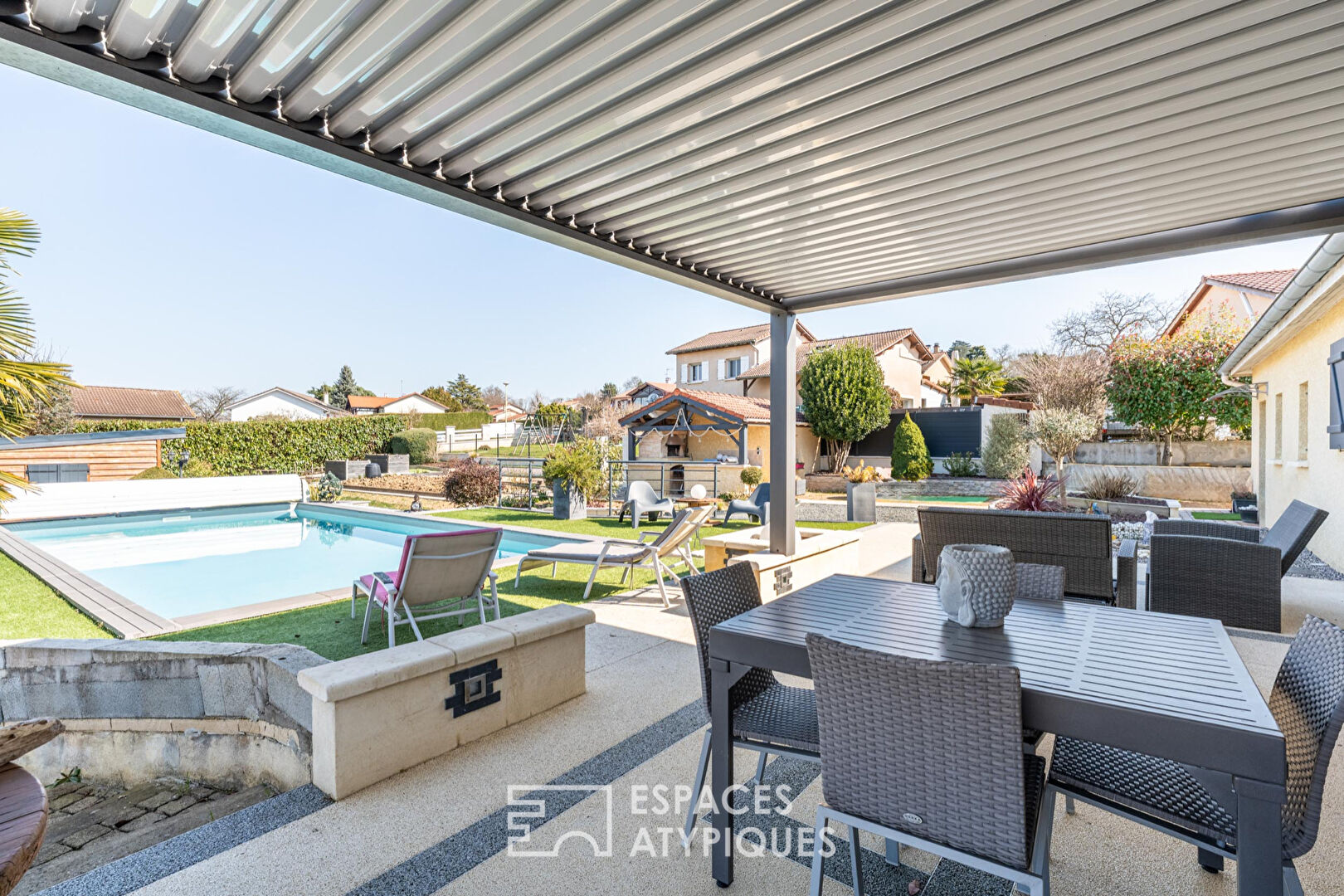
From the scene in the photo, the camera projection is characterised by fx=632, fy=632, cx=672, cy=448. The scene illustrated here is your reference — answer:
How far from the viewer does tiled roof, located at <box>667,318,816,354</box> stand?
26644 mm

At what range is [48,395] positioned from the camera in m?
4.26

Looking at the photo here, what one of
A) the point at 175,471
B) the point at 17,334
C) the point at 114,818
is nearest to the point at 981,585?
the point at 114,818

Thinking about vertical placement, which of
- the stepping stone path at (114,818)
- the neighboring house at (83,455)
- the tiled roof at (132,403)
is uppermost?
the tiled roof at (132,403)

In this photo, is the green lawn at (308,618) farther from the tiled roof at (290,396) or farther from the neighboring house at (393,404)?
the neighboring house at (393,404)

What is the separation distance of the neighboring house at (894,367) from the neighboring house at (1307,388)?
1357 centimetres

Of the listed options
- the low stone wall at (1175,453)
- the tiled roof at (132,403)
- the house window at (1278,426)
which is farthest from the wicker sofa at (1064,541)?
the tiled roof at (132,403)

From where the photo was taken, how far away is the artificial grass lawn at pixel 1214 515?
36.5ft

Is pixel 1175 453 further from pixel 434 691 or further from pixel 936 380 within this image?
pixel 434 691

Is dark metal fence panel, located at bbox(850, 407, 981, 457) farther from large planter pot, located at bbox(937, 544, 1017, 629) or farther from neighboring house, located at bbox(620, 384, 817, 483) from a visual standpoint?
large planter pot, located at bbox(937, 544, 1017, 629)

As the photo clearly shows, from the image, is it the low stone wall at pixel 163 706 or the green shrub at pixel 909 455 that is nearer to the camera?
the low stone wall at pixel 163 706

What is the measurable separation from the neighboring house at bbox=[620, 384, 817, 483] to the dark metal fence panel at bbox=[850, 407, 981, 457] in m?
1.90

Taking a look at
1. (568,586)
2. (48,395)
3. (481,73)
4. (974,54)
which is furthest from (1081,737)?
Result: (48,395)

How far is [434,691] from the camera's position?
289 cm

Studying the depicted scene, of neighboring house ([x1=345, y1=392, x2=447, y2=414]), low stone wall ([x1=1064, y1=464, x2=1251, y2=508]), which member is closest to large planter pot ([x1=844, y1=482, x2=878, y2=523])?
low stone wall ([x1=1064, y1=464, x2=1251, y2=508])
